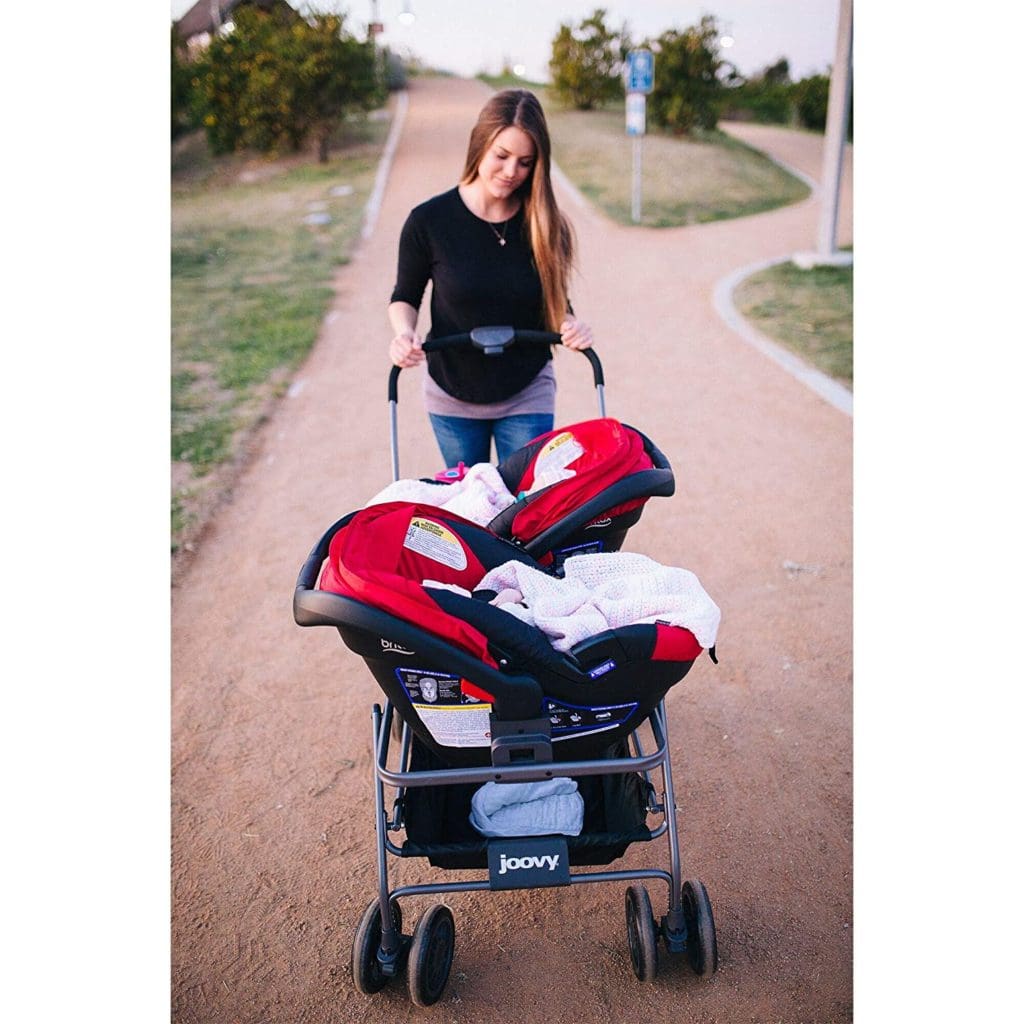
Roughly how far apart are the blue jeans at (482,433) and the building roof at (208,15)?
18.4 meters

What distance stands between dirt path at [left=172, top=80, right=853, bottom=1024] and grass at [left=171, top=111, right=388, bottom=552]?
0.39 metres

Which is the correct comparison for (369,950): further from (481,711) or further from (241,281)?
(241,281)

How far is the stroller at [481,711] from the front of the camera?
182cm

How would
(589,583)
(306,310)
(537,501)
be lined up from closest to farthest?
(589,583) < (537,501) < (306,310)

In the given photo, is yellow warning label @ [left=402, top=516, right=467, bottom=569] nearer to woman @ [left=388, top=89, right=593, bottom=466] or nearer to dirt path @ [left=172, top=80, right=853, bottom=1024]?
woman @ [left=388, top=89, right=593, bottom=466]

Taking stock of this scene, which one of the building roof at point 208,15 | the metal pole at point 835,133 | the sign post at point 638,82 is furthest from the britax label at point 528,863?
the building roof at point 208,15

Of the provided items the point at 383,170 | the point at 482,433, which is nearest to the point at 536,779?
the point at 482,433

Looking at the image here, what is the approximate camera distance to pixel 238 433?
20.2 feet

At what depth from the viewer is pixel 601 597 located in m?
1.99

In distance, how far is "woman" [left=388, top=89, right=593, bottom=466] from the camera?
2793mm
